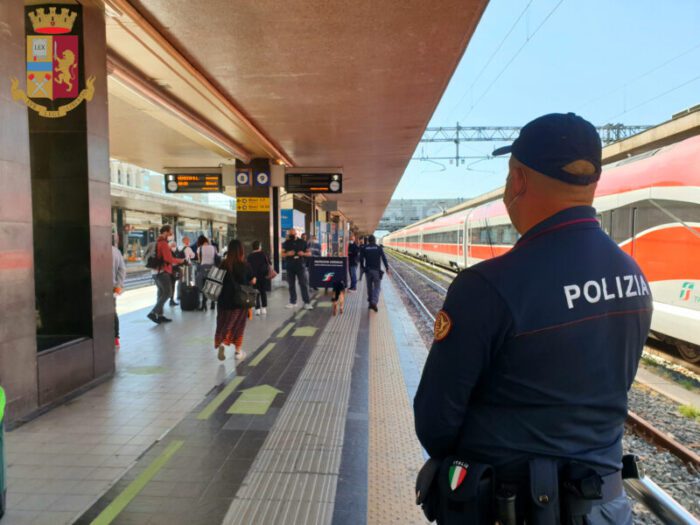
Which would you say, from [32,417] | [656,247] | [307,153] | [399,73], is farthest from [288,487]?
[307,153]

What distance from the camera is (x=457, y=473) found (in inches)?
50.7

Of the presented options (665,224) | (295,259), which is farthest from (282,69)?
(665,224)

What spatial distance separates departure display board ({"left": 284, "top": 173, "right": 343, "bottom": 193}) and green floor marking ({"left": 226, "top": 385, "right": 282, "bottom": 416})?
9395 mm

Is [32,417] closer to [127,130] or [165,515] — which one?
[165,515]

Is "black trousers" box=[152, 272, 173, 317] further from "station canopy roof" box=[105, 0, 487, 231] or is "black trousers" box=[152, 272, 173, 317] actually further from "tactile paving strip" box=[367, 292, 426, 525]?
"tactile paving strip" box=[367, 292, 426, 525]

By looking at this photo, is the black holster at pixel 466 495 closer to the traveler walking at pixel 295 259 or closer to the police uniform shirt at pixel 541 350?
the police uniform shirt at pixel 541 350

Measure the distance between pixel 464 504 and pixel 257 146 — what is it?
12.3 m

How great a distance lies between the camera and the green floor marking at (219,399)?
15.8 feet

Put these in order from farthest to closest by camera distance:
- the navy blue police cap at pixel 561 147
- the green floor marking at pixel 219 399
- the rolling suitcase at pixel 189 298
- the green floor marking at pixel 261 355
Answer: the rolling suitcase at pixel 189 298 < the green floor marking at pixel 261 355 < the green floor marking at pixel 219 399 < the navy blue police cap at pixel 561 147

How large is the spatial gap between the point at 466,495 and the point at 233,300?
5782 mm

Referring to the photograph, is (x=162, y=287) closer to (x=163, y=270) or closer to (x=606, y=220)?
(x=163, y=270)

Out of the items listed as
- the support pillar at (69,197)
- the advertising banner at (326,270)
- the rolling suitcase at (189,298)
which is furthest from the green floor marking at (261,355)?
the advertising banner at (326,270)

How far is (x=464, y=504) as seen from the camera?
4.17ft

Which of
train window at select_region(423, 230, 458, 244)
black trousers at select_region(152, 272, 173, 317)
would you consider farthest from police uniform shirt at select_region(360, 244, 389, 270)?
train window at select_region(423, 230, 458, 244)
